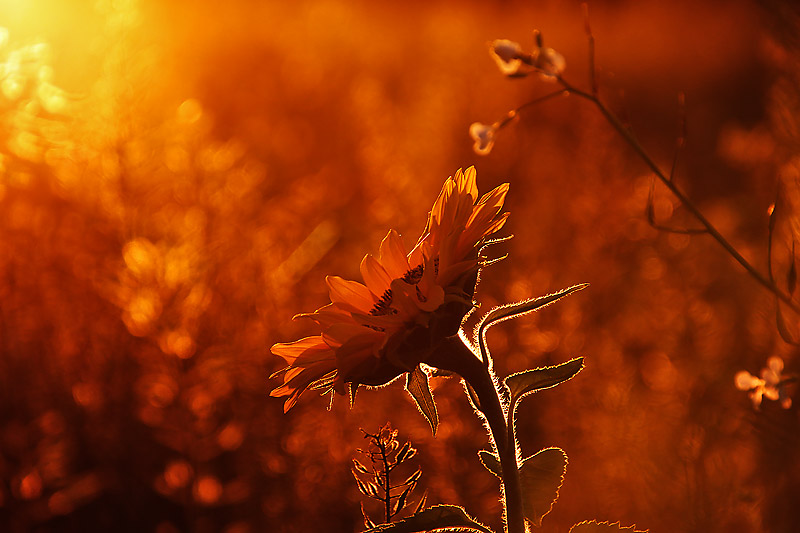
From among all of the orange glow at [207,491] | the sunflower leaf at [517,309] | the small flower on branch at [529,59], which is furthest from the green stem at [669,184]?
the orange glow at [207,491]

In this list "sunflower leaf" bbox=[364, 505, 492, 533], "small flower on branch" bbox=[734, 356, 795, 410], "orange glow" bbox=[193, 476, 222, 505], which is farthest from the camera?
"orange glow" bbox=[193, 476, 222, 505]

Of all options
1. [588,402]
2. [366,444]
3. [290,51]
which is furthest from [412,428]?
[290,51]

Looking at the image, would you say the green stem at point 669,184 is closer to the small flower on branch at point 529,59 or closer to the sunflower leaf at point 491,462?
the small flower on branch at point 529,59

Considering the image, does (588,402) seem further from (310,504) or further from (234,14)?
(234,14)

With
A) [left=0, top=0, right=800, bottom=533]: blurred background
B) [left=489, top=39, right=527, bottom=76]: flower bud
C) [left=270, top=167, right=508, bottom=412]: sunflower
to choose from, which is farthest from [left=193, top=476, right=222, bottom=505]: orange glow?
[left=489, top=39, right=527, bottom=76]: flower bud

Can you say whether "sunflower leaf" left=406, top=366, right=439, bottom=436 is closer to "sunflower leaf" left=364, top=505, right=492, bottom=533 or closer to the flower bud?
"sunflower leaf" left=364, top=505, right=492, bottom=533
